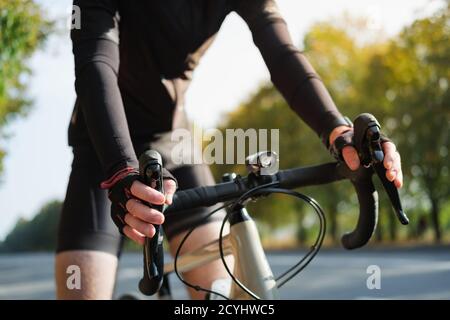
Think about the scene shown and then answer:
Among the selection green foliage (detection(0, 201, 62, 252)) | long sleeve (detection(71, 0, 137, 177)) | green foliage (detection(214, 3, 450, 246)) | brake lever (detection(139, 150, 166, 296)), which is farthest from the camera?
green foliage (detection(0, 201, 62, 252))

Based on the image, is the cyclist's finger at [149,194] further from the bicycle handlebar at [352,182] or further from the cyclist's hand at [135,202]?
the bicycle handlebar at [352,182]

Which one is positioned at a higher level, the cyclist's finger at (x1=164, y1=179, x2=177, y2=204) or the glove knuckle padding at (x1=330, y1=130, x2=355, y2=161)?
the glove knuckle padding at (x1=330, y1=130, x2=355, y2=161)

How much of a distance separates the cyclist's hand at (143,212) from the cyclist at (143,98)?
0.24 m

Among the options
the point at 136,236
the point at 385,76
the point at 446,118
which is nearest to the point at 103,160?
the point at 136,236

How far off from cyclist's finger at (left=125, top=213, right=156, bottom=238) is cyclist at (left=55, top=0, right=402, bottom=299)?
0.25 meters

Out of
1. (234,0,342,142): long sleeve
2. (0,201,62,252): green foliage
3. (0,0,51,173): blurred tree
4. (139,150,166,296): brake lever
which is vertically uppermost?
(0,201,62,252): green foliage

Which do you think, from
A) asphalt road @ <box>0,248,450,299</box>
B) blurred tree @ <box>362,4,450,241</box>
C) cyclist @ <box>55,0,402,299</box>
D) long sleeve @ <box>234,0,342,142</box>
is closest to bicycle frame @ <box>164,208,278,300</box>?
cyclist @ <box>55,0,402,299</box>

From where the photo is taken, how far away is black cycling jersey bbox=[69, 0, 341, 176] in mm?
1706

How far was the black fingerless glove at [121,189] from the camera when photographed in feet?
4.33

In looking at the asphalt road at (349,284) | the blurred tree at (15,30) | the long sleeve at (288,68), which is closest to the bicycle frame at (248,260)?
the long sleeve at (288,68)

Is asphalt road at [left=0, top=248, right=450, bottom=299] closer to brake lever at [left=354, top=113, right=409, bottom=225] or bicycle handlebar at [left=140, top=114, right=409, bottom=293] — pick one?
bicycle handlebar at [left=140, top=114, right=409, bottom=293]

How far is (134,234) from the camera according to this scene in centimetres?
132

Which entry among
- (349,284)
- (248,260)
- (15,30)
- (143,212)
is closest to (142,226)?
(143,212)
